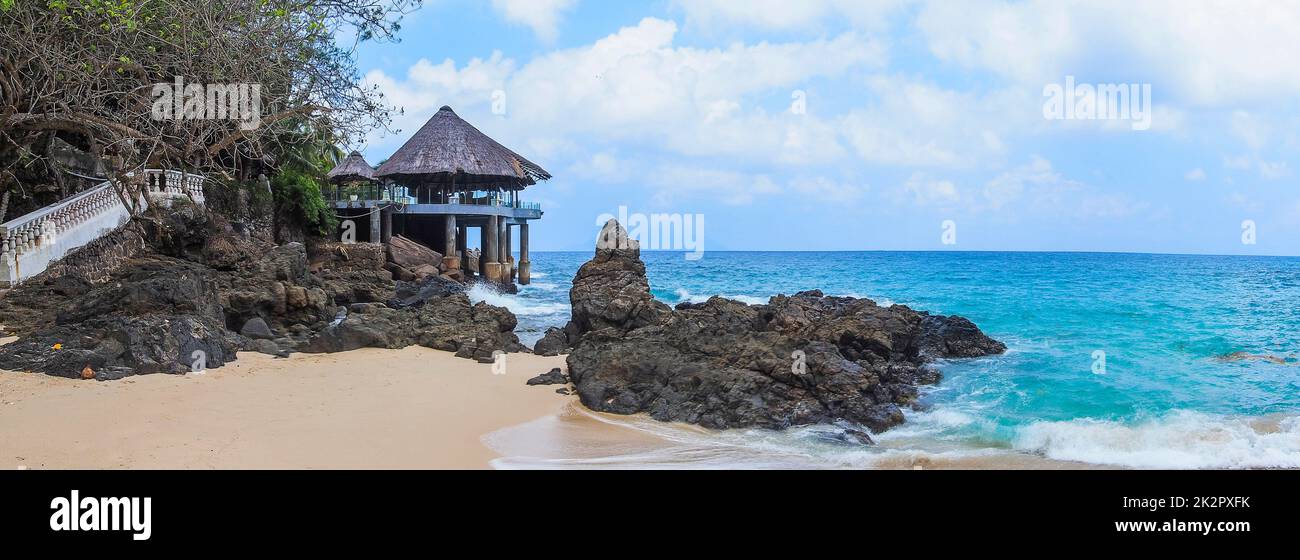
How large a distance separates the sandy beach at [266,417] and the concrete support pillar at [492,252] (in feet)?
59.9

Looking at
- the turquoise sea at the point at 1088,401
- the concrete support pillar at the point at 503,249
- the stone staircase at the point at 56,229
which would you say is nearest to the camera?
the turquoise sea at the point at 1088,401

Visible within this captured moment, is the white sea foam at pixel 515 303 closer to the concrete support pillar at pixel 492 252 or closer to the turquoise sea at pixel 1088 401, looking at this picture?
the turquoise sea at pixel 1088 401

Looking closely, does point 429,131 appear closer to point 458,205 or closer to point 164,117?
point 458,205

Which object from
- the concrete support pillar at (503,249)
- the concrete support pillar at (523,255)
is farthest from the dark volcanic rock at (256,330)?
the concrete support pillar at (523,255)

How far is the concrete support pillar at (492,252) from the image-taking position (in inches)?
1176

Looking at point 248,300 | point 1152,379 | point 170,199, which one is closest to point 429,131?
point 170,199

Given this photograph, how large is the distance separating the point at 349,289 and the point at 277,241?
588 cm

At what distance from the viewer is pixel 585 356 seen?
37.3ft

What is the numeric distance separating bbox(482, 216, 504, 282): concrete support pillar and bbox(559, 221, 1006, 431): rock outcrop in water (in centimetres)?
1467

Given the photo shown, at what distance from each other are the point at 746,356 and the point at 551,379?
8.78ft

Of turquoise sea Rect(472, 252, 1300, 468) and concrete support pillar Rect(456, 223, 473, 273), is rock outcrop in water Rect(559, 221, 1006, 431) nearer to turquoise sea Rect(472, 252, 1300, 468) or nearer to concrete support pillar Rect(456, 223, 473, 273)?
turquoise sea Rect(472, 252, 1300, 468)

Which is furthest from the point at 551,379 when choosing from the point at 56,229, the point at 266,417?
the point at 56,229

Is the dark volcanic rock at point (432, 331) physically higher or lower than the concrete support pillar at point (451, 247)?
lower

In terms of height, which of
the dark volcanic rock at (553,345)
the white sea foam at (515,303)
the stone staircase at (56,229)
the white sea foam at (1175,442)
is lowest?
the white sea foam at (1175,442)
